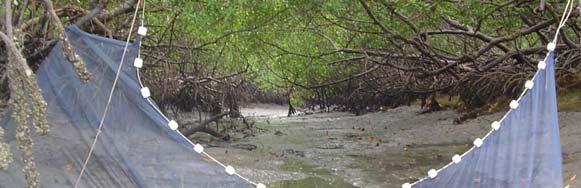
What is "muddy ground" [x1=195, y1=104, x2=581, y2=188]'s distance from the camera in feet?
22.9

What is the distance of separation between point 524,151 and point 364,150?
575 centimetres

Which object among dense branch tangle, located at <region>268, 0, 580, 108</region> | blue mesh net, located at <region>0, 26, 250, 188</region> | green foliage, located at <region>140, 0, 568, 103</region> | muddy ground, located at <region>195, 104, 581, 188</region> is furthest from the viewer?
muddy ground, located at <region>195, 104, 581, 188</region>

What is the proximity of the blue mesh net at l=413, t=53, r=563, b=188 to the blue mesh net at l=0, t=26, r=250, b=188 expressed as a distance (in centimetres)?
129

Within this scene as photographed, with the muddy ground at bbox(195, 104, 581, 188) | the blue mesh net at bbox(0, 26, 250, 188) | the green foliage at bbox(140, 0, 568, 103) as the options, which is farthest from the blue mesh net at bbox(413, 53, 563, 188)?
the green foliage at bbox(140, 0, 568, 103)

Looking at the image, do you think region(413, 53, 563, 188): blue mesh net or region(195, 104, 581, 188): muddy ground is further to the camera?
region(195, 104, 581, 188): muddy ground

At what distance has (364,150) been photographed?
9484 millimetres

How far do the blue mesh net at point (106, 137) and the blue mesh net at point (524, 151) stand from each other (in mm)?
1288

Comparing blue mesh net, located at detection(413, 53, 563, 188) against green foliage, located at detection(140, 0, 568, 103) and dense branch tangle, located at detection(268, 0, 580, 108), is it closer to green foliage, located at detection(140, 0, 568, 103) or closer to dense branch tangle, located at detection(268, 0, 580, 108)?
dense branch tangle, located at detection(268, 0, 580, 108)

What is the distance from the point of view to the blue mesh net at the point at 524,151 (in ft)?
12.1

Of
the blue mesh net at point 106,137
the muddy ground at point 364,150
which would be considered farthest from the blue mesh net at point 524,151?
the muddy ground at point 364,150

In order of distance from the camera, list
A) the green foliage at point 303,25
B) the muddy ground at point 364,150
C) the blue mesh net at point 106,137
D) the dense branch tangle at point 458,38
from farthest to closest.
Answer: the muddy ground at point 364,150 < the dense branch tangle at point 458,38 < the green foliage at point 303,25 < the blue mesh net at point 106,137

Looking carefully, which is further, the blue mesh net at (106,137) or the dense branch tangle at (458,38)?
the dense branch tangle at (458,38)

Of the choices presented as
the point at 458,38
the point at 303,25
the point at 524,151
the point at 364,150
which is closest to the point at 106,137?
the point at 524,151

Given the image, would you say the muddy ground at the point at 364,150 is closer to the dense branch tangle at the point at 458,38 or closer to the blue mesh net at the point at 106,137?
the dense branch tangle at the point at 458,38
